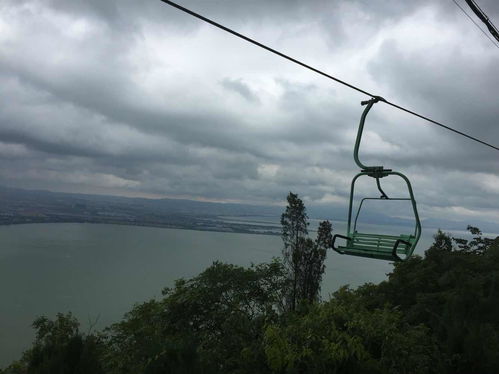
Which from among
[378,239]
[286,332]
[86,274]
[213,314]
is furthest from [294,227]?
[86,274]

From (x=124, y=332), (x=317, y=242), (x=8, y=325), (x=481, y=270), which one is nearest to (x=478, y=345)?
(x=124, y=332)

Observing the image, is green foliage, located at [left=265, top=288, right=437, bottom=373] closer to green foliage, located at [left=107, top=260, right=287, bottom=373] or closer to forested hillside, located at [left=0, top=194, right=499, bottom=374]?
forested hillside, located at [left=0, top=194, right=499, bottom=374]

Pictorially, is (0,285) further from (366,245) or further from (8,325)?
(366,245)

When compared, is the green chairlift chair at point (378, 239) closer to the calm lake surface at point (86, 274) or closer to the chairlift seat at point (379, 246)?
the chairlift seat at point (379, 246)

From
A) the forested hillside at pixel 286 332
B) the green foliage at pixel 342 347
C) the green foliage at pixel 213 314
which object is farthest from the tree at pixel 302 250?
the green foliage at pixel 342 347

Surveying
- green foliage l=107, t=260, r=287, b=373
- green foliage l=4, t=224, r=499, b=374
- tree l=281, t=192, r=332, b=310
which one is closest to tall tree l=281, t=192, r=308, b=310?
tree l=281, t=192, r=332, b=310

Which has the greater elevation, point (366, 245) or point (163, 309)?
point (366, 245)
